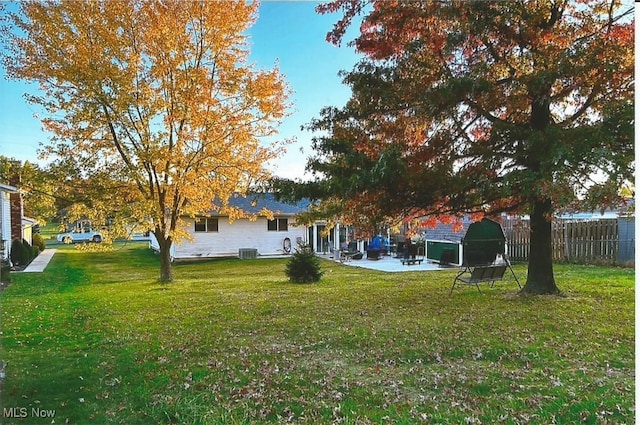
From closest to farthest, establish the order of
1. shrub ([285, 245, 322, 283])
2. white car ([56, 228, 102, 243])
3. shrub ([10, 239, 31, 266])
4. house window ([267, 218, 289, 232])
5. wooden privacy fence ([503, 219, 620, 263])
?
wooden privacy fence ([503, 219, 620, 263]), shrub ([285, 245, 322, 283]), white car ([56, 228, 102, 243]), shrub ([10, 239, 31, 266]), house window ([267, 218, 289, 232])

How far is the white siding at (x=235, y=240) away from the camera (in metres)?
14.8

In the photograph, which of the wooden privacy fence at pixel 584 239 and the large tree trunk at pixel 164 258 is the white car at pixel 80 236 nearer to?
the large tree trunk at pixel 164 258

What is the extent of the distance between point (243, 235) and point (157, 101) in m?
8.70

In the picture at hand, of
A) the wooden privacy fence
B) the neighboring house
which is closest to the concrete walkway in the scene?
the neighboring house

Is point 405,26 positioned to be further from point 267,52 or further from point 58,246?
point 58,246

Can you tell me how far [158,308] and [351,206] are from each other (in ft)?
9.19

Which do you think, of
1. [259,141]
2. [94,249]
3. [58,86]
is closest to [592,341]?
[259,141]

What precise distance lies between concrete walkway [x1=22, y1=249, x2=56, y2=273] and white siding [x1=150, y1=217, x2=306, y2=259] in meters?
3.98

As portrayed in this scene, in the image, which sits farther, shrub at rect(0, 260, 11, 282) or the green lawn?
shrub at rect(0, 260, 11, 282)

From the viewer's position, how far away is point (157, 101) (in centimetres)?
737

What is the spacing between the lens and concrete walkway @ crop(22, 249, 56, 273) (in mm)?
9258

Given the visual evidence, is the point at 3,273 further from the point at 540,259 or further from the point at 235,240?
the point at 235,240

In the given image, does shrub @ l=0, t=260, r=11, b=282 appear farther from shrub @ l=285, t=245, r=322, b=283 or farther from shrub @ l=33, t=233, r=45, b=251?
shrub @ l=33, t=233, r=45, b=251

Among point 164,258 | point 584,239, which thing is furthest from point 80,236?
point 584,239
